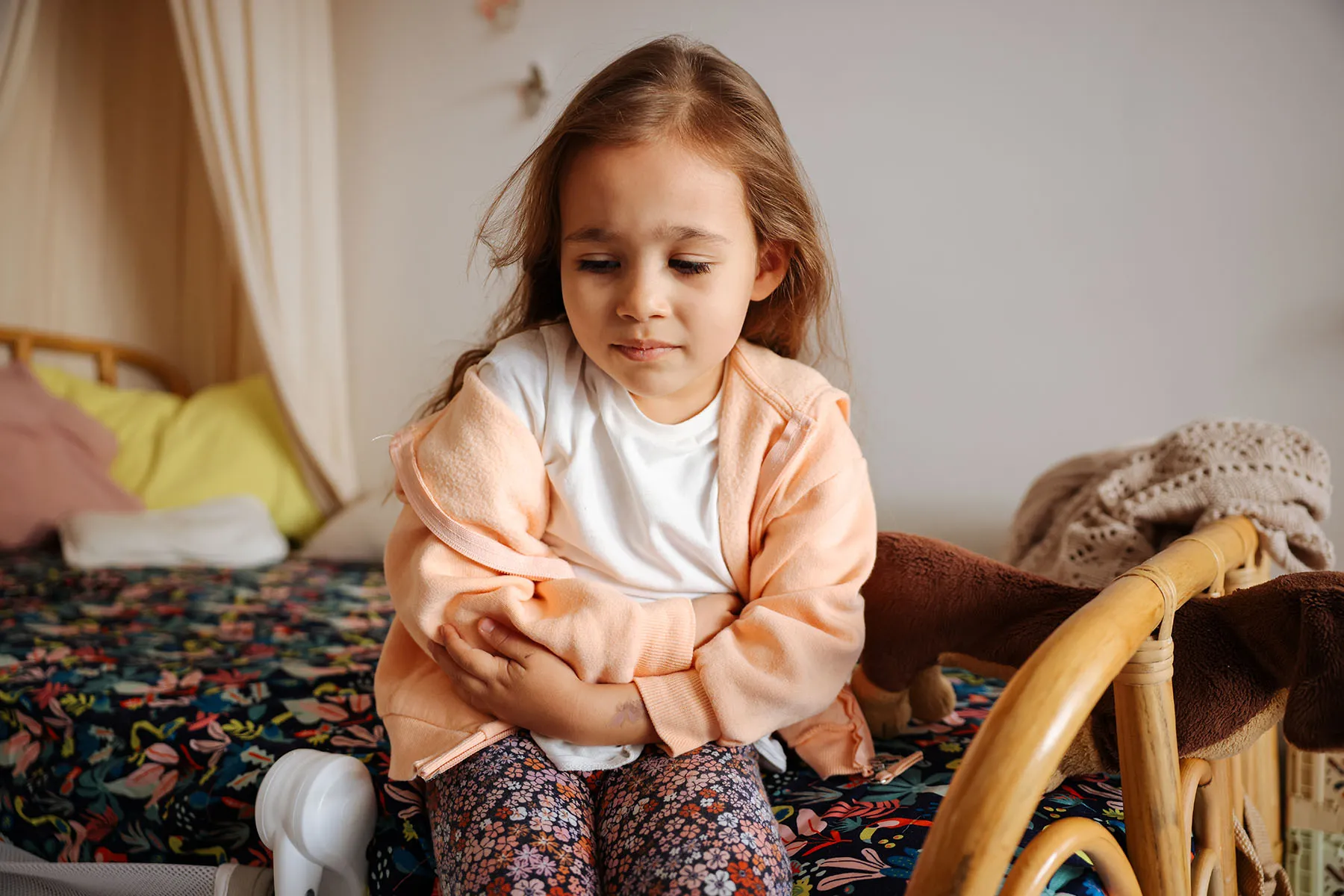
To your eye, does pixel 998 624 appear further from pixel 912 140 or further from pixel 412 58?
pixel 412 58

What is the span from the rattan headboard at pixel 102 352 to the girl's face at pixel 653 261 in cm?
223

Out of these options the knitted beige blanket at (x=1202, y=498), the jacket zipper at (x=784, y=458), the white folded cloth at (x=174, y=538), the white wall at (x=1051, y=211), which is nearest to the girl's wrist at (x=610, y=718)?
the jacket zipper at (x=784, y=458)

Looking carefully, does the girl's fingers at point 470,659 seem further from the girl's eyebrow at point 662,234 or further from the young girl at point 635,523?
the girl's eyebrow at point 662,234

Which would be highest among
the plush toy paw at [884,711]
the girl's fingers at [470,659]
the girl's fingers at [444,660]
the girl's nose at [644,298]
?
the girl's nose at [644,298]

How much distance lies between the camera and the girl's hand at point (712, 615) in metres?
0.96

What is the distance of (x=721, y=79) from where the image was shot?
95 centimetres

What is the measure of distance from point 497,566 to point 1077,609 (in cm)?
56

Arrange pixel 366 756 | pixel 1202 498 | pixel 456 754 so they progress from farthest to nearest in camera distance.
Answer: pixel 1202 498 → pixel 366 756 → pixel 456 754

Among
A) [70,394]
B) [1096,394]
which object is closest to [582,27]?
[1096,394]

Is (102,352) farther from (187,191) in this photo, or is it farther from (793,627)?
(793,627)

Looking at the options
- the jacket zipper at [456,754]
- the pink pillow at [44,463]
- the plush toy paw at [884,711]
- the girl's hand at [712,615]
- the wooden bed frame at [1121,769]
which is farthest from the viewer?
the pink pillow at [44,463]

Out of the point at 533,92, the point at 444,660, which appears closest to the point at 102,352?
the point at 533,92

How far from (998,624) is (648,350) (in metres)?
0.46

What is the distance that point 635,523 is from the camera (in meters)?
0.97
